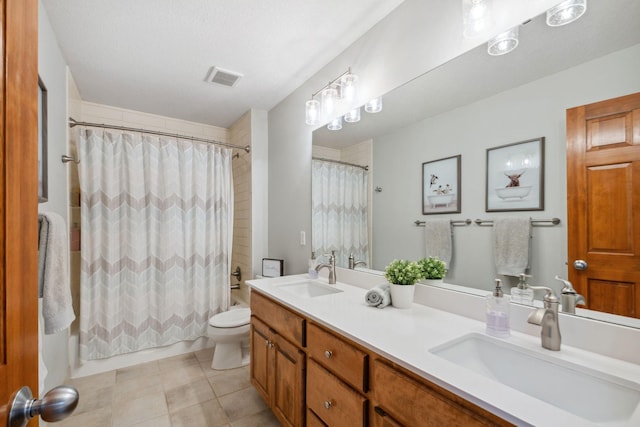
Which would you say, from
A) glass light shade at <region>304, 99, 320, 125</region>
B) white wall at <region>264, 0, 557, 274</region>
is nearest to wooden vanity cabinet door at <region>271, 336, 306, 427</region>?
white wall at <region>264, 0, 557, 274</region>

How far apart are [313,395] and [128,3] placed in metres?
2.24

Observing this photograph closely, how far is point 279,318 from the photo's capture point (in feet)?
5.43

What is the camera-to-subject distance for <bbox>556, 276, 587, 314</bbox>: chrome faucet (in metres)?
1.02

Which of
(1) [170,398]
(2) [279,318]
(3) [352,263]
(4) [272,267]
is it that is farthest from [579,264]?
(1) [170,398]

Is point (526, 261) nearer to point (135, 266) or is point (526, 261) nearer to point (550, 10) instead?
point (550, 10)

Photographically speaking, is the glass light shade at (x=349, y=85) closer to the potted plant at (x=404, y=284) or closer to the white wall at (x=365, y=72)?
the white wall at (x=365, y=72)

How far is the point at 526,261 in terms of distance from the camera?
116 cm

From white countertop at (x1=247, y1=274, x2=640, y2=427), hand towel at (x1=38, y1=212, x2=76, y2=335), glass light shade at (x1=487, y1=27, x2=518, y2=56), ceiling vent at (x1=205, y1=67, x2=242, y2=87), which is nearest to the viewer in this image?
white countertop at (x1=247, y1=274, x2=640, y2=427)

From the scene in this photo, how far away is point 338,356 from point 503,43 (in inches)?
56.4

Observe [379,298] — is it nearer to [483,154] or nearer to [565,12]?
[483,154]

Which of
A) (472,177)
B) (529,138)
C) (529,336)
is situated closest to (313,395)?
(529,336)

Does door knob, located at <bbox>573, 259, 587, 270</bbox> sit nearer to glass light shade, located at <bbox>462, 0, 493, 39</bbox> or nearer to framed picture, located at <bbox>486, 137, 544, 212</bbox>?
framed picture, located at <bbox>486, 137, 544, 212</bbox>

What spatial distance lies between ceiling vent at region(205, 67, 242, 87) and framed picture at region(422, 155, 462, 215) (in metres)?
1.69

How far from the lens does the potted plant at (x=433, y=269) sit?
1.45 metres
